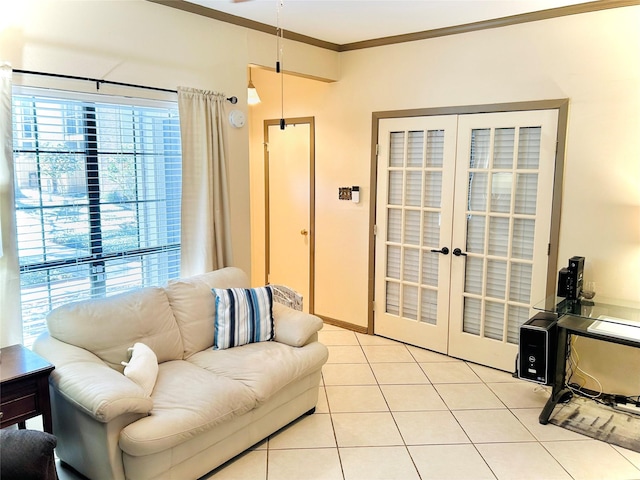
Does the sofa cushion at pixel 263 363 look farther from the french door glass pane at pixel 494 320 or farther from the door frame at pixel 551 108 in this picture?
the door frame at pixel 551 108

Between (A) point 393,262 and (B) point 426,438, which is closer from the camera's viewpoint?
(B) point 426,438

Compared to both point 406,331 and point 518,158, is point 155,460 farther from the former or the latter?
point 518,158

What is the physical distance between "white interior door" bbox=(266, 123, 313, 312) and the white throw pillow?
2665 mm

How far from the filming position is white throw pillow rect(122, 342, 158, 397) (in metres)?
2.67

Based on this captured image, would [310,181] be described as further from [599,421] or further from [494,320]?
[599,421]

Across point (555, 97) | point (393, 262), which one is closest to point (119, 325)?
point (393, 262)

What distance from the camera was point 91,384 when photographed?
241cm

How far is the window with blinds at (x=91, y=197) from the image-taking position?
115 inches

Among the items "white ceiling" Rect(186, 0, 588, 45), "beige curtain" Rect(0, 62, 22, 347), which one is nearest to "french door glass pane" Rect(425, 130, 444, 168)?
"white ceiling" Rect(186, 0, 588, 45)

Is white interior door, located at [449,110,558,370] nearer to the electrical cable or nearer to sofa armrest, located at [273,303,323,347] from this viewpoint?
the electrical cable

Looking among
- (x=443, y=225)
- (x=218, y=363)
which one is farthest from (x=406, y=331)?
(x=218, y=363)

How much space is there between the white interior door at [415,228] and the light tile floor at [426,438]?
1.90 feet

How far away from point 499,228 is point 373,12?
1.95 m

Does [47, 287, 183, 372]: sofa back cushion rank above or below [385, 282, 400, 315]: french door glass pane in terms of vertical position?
above
